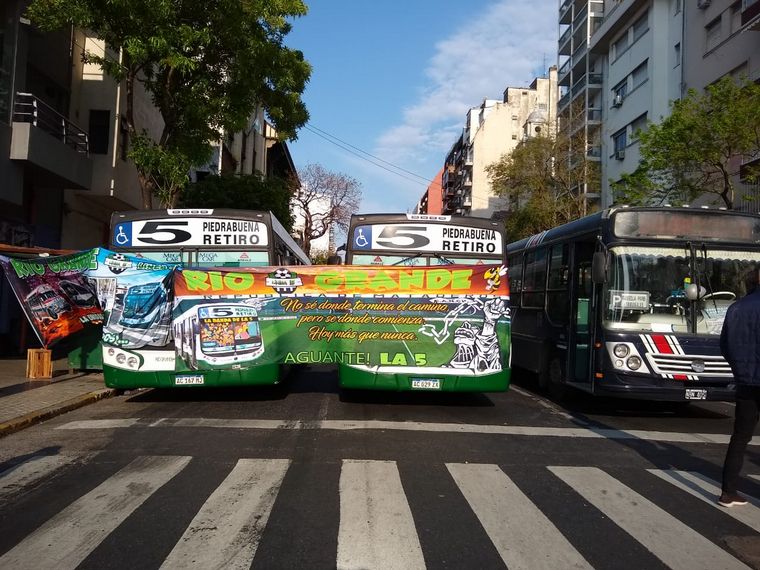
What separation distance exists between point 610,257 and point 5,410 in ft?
27.4

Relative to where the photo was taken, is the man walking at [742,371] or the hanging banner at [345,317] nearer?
the man walking at [742,371]

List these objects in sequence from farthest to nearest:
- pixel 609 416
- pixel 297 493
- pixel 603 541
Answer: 1. pixel 609 416
2. pixel 297 493
3. pixel 603 541

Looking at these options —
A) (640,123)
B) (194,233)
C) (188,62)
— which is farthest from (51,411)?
(640,123)

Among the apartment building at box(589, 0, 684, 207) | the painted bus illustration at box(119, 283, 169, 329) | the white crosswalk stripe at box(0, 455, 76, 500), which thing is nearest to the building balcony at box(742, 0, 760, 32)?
the apartment building at box(589, 0, 684, 207)

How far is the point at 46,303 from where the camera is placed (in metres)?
11.2

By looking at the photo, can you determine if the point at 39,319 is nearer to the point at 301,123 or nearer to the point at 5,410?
the point at 5,410

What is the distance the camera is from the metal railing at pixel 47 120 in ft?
45.9

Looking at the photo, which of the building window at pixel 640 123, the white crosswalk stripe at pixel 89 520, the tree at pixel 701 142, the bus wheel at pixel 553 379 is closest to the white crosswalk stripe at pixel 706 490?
the bus wheel at pixel 553 379

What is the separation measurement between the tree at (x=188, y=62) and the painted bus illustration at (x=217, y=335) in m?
6.37

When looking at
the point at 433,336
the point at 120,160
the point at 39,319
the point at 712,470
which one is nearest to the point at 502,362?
the point at 433,336

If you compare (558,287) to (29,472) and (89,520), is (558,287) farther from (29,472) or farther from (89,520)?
(89,520)

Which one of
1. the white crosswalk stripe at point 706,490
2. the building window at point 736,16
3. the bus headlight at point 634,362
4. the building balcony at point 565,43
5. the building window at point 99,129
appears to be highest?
the building balcony at point 565,43

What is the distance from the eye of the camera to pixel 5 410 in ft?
27.3

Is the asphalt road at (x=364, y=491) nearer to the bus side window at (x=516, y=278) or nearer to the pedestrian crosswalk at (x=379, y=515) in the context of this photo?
the pedestrian crosswalk at (x=379, y=515)
